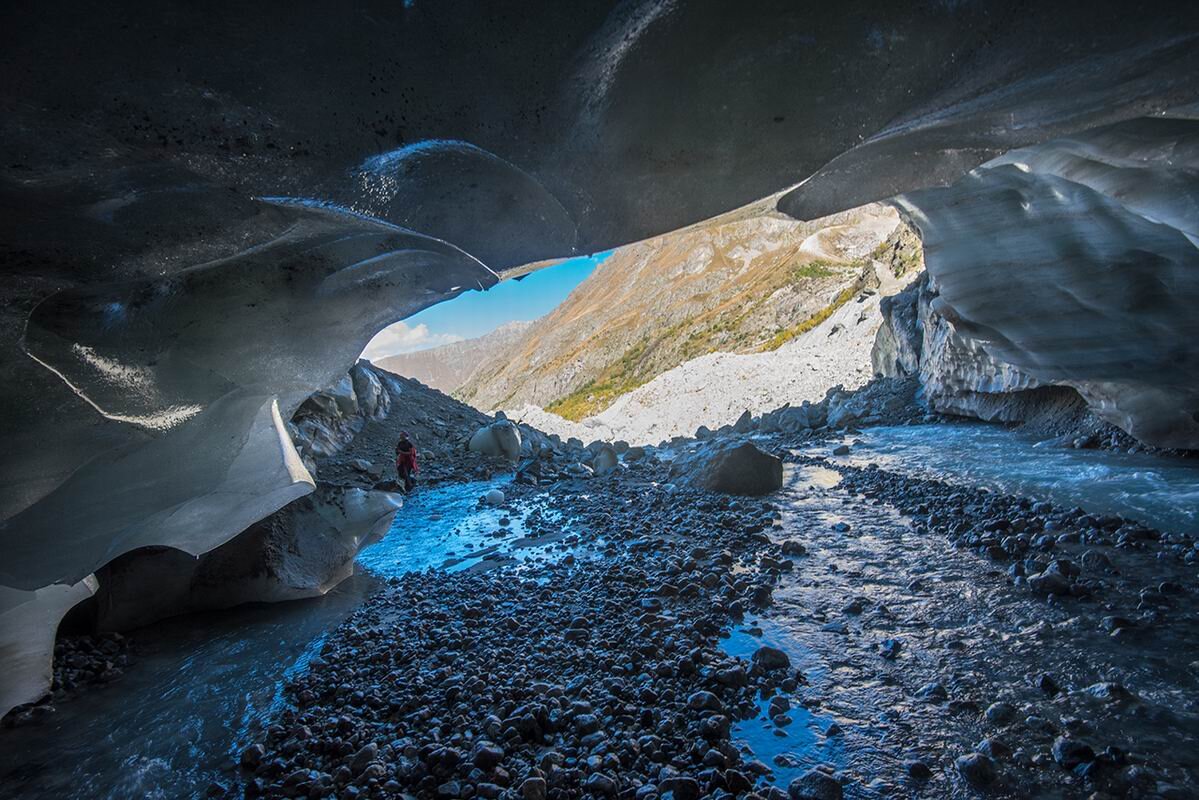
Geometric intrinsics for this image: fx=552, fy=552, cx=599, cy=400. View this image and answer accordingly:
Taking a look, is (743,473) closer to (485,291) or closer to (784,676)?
(784,676)

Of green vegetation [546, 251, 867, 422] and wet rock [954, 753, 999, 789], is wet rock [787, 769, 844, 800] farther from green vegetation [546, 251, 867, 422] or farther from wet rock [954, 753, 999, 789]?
green vegetation [546, 251, 867, 422]

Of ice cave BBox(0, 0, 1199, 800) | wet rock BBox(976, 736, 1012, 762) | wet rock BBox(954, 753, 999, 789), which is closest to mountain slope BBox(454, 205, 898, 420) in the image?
ice cave BBox(0, 0, 1199, 800)

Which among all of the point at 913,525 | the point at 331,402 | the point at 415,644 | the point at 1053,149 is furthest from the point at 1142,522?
the point at 331,402

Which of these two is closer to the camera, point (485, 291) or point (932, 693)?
point (932, 693)

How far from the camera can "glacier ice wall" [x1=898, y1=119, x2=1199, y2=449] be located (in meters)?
6.09

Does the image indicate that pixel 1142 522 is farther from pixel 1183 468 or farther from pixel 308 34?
pixel 308 34

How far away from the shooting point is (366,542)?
30.8 feet

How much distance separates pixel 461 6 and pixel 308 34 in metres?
0.88

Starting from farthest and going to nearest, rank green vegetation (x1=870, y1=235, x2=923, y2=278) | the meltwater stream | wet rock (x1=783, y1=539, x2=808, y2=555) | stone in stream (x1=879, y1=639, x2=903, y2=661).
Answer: green vegetation (x1=870, y1=235, x2=923, y2=278), wet rock (x1=783, y1=539, x2=808, y2=555), stone in stream (x1=879, y1=639, x2=903, y2=661), the meltwater stream

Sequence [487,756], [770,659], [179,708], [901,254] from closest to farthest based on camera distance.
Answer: [487,756], [770,659], [179,708], [901,254]

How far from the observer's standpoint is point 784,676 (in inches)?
188

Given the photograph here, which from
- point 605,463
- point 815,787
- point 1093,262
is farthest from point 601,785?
point 605,463

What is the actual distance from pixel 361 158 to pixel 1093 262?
416 inches

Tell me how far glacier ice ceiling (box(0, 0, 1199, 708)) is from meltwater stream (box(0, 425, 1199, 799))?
45.0 inches
